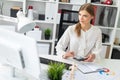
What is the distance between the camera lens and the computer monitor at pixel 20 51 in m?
1.18

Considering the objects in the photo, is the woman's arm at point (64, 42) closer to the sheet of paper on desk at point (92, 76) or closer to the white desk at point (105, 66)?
the white desk at point (105, 66)

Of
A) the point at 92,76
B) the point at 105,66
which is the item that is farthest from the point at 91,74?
the point at 105,66

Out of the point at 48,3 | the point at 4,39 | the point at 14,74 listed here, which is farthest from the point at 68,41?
the point at 48,3

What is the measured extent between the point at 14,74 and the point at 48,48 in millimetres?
1885

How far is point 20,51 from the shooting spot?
122 cm

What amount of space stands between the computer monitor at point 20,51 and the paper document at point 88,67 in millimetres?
553

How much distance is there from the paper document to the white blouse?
0.28m

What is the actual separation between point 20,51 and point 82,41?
980mm

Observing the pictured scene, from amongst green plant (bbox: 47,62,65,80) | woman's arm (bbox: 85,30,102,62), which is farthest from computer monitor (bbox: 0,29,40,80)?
woman's arm (bbox: 85,30,102,62)

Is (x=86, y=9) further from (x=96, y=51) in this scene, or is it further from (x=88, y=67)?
(x=88, y=67)

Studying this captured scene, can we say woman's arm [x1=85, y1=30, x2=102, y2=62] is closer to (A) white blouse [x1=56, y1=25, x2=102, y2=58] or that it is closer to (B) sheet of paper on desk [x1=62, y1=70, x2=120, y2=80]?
(A) white blouse [x1=56, y1=25, x2=102, y2=58]

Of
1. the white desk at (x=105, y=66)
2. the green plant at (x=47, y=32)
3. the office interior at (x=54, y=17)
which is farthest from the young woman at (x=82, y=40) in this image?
the green plant at (x=47, y=32)

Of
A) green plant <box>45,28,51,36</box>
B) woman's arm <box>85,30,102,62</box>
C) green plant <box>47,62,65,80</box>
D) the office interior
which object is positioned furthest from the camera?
green plant <box>45,28,51,36</box>

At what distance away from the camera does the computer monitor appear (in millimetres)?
1185
